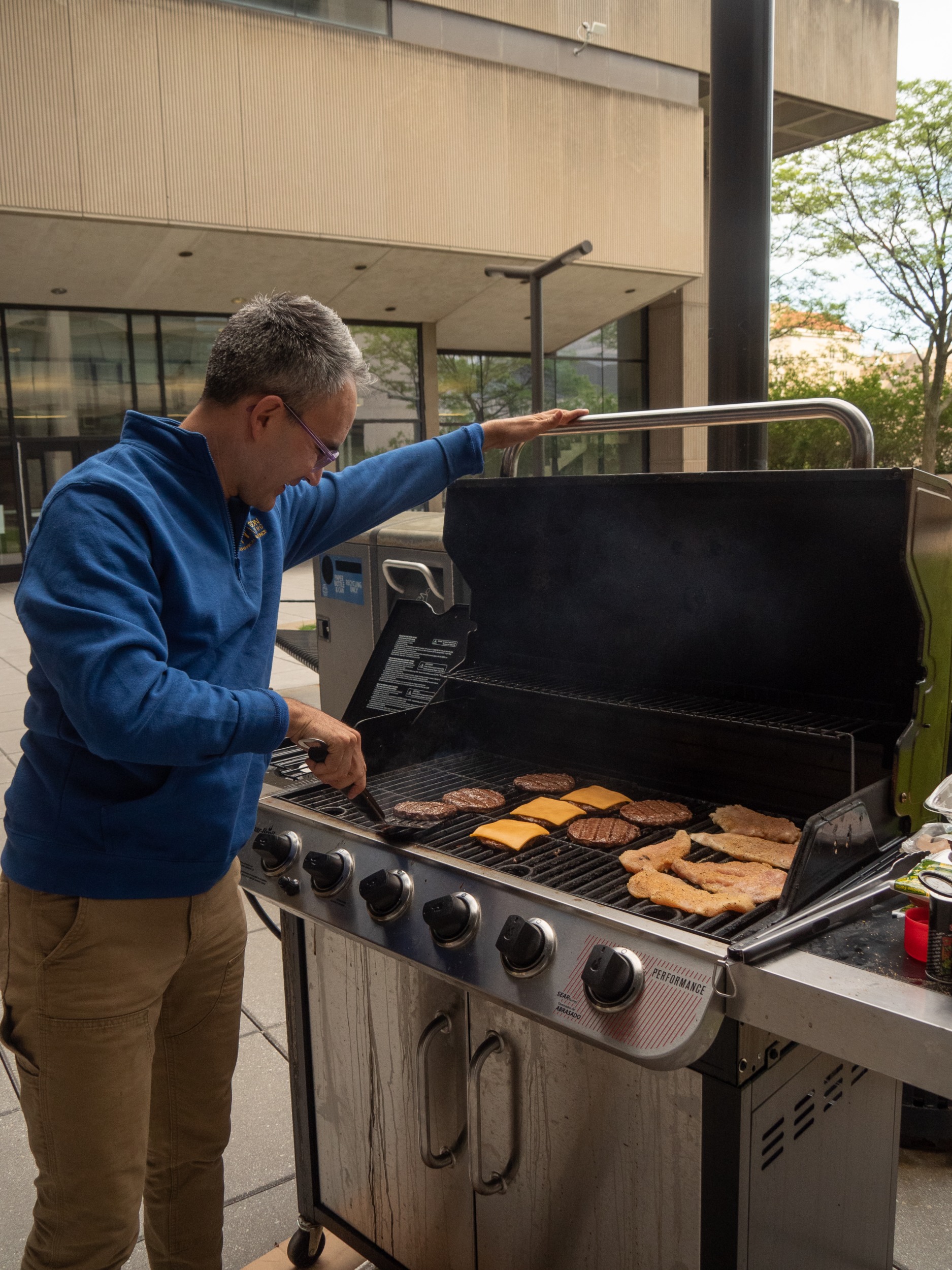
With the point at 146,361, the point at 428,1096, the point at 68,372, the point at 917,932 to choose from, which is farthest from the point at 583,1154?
the point at 146,361

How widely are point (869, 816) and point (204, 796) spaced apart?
1.14 meters

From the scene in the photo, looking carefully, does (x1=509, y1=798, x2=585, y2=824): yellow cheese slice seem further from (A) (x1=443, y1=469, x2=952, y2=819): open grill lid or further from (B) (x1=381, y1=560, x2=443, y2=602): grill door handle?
(B) (x1=381, y1=560, x2=443, y2=602): grill door handle

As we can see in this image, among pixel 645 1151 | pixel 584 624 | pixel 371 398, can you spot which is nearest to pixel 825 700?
pixel 584 624

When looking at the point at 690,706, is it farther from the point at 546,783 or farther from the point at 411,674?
the point at 411,674

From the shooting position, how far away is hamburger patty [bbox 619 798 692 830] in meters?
1.96

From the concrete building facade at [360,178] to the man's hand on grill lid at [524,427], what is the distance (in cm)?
1201

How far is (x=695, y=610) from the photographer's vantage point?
2.13 m

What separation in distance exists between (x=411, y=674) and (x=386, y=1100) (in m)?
1.02

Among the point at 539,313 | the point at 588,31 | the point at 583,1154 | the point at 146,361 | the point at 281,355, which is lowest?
the point at 583,1154

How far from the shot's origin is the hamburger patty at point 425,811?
1.99 m

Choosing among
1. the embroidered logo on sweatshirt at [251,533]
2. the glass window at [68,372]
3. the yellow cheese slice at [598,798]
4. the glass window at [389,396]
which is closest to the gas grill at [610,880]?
the yellow cheese slice at [598,798]

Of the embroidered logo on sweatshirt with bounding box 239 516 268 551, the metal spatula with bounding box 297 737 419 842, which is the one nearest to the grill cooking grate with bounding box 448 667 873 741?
the metal spatula with bounding box 297 737 419 842

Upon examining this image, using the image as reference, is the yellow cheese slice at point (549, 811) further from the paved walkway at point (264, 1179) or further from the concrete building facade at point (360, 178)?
the concrete building facade at point (360, 178)

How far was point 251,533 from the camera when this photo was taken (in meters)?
1.84
